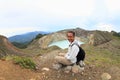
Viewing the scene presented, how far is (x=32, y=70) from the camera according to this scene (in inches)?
624

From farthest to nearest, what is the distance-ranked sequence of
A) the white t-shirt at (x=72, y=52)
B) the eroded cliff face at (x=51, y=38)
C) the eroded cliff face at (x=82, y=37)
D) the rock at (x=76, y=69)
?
the eroded cliff face at (x=51, y=38), the eroded cliff face at (x=82, y=37), the rock at (x=76, y=69), the white t-shirt at (x=72, y=52)

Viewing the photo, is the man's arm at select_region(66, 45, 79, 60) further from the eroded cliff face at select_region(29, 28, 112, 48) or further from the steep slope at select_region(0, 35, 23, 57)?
the eroded cliff face at select_region(29, 28, 112, 48)

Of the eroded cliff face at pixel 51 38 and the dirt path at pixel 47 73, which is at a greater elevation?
the dirt path at pixel 47 73

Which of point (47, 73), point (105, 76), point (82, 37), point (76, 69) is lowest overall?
point (82, 37)

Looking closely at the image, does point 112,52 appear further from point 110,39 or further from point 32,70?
point 32,70

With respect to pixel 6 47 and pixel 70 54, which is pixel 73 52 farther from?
pixel 6 47

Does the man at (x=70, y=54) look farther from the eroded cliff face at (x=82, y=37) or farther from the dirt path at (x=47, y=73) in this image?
the eroded cliff face at (x=82, y=37)

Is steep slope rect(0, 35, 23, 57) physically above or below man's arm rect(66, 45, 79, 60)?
below

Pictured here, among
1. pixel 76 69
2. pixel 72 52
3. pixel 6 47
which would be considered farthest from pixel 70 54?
pixel 6 47

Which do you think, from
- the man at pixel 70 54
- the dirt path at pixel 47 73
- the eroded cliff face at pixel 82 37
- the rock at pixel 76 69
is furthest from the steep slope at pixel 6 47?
the man at pixel 70 54

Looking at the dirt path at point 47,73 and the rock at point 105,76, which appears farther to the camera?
the rock at point 105,76

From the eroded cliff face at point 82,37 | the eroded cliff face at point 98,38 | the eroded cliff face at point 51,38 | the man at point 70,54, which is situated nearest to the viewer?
the man at point 70,54

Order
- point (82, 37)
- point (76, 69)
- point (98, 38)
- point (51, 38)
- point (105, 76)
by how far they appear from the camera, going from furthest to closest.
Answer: point (51, 38)
point (82, 37)
point (98, 38)
point (105, 76)
point (76, 69)

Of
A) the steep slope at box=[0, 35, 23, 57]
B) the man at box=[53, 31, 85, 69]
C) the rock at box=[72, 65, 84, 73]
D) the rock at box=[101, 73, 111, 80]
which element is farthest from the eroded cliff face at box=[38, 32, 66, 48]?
the man at box=[53, 31, 85, 69]
